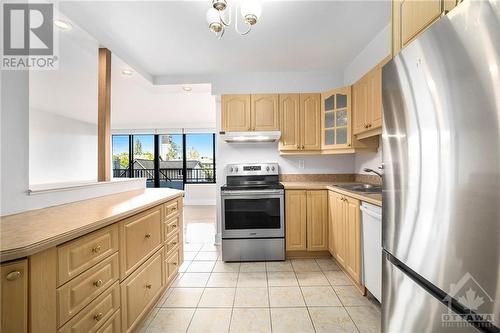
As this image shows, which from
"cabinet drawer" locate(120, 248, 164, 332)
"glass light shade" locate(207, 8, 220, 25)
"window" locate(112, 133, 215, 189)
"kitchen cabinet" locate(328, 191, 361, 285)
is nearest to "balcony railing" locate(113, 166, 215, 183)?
"window" locate(112, 133, 215, 189)

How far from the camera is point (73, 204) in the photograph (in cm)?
160

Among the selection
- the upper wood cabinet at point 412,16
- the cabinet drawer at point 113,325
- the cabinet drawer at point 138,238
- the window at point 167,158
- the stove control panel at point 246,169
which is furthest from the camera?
the window at point 167,158

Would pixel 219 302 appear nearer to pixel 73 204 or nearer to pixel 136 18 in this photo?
pixel 73 204

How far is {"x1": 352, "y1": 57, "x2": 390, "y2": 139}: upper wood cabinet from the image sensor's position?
80.6 inches

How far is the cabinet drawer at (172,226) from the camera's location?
1.95m

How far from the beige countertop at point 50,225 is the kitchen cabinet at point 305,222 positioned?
1.70 meters

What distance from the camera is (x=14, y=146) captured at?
1.28 m

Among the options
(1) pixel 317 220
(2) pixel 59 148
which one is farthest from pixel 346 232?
(2) pixel 59 148

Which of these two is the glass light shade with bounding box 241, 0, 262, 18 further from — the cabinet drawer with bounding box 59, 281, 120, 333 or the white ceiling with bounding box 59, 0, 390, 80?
the cabinet drawer with bounding box 59, 281, 120, 333

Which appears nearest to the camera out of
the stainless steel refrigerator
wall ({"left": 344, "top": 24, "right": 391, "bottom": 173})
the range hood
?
the stainless steel refrigerator

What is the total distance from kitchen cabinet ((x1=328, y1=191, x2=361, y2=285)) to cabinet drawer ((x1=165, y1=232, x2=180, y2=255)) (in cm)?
171

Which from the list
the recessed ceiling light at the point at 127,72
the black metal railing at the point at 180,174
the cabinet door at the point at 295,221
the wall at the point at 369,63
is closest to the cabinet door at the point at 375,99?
the wall at the point at 369,63

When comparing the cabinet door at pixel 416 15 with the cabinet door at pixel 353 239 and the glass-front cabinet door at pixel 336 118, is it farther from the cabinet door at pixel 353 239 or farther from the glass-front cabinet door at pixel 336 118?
the glass-front cabinet door at pixel 336 118

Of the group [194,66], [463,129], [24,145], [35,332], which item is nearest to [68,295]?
[35,332]
